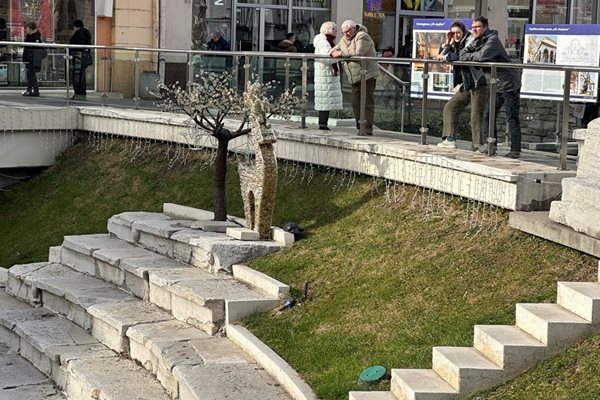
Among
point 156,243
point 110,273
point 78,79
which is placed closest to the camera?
point 110,273

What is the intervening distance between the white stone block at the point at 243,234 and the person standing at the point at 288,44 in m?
14.5

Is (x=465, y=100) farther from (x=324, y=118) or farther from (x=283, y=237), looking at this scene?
(x=324, y=118)

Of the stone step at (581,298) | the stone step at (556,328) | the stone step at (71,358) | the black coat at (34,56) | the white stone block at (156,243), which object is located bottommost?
the stone step at (71,358)

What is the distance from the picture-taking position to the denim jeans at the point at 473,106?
44.9 ft

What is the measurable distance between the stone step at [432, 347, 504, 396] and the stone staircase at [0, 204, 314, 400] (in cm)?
116

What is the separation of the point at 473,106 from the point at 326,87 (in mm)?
3234

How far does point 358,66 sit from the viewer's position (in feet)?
52.6

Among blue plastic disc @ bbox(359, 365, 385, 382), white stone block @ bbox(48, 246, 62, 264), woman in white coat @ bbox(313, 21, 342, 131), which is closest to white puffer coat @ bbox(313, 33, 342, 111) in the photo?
woman in white coat @ bbox(313, 21, 342, 131)

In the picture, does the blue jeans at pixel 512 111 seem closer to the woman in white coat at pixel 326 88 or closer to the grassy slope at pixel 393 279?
the grassy slope at pixel 393 279

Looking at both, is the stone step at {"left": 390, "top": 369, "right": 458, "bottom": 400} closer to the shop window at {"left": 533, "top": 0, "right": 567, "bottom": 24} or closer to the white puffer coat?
the white puffer coat

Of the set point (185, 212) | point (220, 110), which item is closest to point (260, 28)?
point (185, 212)

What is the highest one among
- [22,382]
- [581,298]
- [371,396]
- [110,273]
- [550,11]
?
[550,11]

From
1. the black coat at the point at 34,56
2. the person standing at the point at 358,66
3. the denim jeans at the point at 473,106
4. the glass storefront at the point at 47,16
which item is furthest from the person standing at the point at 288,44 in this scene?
the denim jeans at the point at 473,106

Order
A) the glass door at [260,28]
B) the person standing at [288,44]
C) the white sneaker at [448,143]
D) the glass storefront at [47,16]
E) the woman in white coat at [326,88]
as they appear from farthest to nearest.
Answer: the glass door at [260,28] → the person standing at [288,44] → the glass storefront at [47,16] → the woman in white coat at [326,88] → the white sneaker at [448,143]
